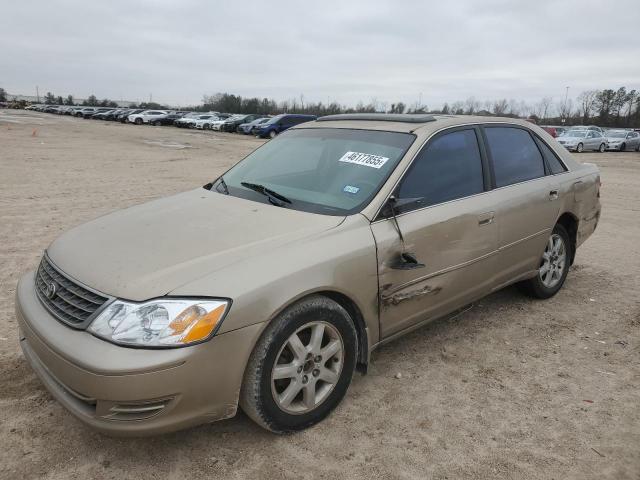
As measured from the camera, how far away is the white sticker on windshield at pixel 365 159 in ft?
10.9

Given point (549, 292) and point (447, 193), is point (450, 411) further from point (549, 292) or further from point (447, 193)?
point (549, 292)

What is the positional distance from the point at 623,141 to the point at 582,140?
4991mm

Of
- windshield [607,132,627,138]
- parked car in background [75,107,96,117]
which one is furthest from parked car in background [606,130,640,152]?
parked car in background [75,107,96,117]

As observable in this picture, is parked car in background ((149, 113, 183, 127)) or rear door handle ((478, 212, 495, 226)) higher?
parked car in background ((149, 113, 183, 127))

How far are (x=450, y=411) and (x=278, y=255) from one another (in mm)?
1399

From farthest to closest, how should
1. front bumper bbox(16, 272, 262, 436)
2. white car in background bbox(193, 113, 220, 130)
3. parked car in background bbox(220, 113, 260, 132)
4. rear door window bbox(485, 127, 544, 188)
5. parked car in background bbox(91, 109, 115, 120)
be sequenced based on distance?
parked car in background bbox(91, 109, 115, 120), white car in background bbox(193, 113, 220, 130), parked car in background bbox(220, 113, 260, 132), rear door window bbox(485, 127, 544, 188), front bumper bbox(16, 272, 262, 436)

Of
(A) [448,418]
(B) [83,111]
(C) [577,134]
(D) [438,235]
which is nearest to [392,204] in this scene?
(D) [438,235]

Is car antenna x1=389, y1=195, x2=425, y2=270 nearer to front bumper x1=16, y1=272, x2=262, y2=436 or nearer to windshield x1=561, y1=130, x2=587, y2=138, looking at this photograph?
front bumper x1=16, y1=272, x2=262, y2=436

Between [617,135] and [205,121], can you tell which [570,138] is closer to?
[617,135]

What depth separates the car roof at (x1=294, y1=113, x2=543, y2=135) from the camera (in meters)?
3.60

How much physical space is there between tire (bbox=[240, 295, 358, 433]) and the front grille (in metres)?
0.78

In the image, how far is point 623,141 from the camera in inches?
1265

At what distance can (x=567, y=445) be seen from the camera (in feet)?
8.84

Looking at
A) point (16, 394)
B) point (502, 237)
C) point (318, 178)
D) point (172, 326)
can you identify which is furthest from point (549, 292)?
point (16, 394)
